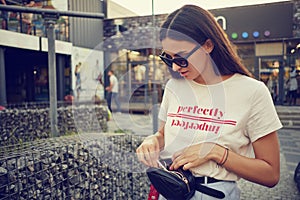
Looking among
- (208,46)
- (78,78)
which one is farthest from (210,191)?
(78,78)

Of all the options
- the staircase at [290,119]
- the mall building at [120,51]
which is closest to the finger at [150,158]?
the mall building at [120,51]

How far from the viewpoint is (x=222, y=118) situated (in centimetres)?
115

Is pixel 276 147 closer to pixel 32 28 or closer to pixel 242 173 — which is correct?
pixel 242 173

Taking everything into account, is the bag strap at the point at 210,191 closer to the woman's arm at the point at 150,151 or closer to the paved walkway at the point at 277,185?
the woman's arm at the point at 150,151

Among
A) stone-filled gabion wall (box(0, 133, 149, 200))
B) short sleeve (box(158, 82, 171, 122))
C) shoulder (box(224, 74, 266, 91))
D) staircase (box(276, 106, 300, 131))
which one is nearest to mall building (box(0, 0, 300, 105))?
staircase (box(276, 106, 300, 131))

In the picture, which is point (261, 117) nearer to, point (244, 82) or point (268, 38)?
point (244, 82)

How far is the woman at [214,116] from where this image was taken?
3.52 feet

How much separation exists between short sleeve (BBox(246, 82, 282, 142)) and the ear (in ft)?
0.79

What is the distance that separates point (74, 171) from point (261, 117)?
1.49 meters

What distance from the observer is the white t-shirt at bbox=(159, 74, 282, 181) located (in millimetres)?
1084

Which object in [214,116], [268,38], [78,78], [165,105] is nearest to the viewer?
[214,116]

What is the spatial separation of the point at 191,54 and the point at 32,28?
1111 cm

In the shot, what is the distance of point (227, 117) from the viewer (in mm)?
1133

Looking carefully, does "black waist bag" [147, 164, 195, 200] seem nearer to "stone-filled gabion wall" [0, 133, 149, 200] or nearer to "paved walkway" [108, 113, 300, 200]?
"stone-filled gabion wall" [0, 133, 149, 200]
